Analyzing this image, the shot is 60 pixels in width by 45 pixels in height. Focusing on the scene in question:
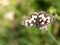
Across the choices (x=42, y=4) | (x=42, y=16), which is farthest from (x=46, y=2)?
(x=42, y=16)

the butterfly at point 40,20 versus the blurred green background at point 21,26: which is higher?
the blurred green background at point 21,26

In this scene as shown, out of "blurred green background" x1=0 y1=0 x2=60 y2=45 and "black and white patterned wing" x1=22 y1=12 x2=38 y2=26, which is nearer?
"black and white patterned wing" x1=22 y1=12 x2=38 y2=26

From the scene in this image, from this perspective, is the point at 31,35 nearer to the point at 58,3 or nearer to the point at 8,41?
the point at 8,41

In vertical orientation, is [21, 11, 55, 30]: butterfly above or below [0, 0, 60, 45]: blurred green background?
below

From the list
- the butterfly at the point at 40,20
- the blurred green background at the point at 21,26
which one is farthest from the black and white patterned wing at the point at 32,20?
the blurred green background at the point at 21,26

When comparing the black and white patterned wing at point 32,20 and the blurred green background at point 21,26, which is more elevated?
the blurred green background at point 21,26

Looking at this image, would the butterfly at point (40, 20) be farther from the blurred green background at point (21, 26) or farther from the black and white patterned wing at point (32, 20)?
the blurred green background at point (21, 26)

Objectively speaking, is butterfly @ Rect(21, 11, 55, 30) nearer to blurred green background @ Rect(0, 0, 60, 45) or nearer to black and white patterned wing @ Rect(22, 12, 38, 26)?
black and white patterned wing @ Rect(22, 12, 38, 26)

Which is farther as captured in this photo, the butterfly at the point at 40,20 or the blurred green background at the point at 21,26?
the blurred green background at the point at 21,26

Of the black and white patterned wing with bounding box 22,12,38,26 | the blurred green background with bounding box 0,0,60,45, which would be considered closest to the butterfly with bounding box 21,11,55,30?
the black and white patterned wing with bounding box 22,12,38,26
